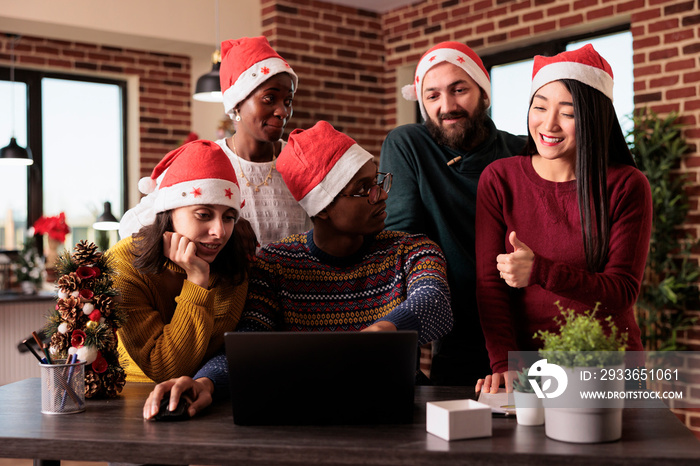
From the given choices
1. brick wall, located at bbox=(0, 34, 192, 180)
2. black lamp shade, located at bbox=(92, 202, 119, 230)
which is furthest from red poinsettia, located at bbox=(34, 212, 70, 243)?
brick wall, located at bbox=(0, 34, 192, 180)

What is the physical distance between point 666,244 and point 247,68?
2.77 m

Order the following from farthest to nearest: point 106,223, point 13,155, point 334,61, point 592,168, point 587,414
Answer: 1. point 334,61
2. point 13,155
3. point 106,223
4. point 592,168
5. point 587,414

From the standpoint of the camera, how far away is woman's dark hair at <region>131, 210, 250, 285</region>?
5.91ft

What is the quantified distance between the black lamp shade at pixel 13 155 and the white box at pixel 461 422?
16.4 ft

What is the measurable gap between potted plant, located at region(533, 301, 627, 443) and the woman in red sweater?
40 cm

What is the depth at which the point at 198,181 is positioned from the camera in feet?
5.97

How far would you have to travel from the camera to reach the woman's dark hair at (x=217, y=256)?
180cm

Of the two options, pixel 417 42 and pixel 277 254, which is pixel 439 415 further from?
pixel 417 42

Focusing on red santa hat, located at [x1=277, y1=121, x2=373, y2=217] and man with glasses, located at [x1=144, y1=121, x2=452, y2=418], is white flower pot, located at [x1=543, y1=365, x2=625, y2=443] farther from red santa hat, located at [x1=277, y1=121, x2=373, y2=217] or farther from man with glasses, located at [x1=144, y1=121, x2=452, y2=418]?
red santa hat, located at [x1=277, y1=121, x2=373, y2=217]

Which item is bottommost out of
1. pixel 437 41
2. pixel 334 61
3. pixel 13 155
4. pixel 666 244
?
pixel 666 244

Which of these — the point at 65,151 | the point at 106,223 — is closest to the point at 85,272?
the point at 106,223

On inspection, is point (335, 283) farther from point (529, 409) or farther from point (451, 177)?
point (529, 409)

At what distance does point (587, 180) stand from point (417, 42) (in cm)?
413

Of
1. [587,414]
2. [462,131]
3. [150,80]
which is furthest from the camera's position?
[150,80]
